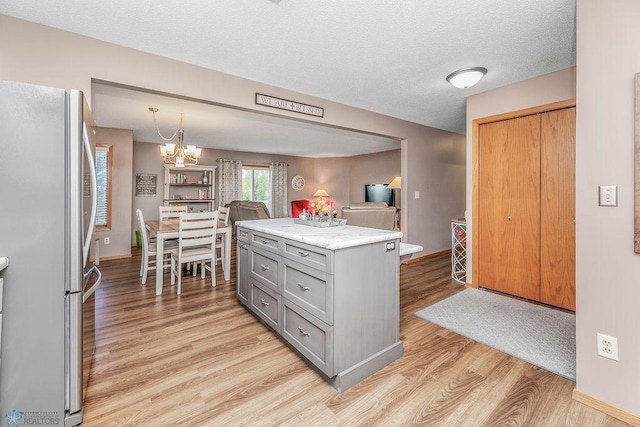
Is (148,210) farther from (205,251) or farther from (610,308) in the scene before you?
(610,308)

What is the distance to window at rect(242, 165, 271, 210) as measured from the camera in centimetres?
823

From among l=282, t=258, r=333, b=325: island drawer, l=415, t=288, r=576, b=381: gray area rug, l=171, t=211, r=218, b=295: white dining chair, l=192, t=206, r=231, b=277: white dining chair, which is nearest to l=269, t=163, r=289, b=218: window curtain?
l=192, t=206, r=231, b=277: white dining chair

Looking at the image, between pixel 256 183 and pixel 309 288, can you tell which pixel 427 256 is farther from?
pixel 256 183

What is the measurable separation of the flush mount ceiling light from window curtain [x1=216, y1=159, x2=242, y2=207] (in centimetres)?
606

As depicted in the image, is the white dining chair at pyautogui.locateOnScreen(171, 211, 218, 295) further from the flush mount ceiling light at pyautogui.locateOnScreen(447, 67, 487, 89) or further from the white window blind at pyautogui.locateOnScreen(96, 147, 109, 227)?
the flush mount ceiling light at pyautogui.locateOnScreen(447, 67, 487, 89)

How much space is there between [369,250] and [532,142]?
2.55 meters

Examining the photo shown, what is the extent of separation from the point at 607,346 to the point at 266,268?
218 centimetres

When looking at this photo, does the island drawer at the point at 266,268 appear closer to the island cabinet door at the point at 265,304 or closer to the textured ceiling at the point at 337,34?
the island cabinet door at the point at 265,304

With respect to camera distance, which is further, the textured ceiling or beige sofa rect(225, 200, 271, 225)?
beige sofa rect(225, 200, 271, 225)

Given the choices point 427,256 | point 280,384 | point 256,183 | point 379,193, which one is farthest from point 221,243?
point 379,193

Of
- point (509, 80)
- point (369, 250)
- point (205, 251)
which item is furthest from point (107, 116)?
point (509, 80)

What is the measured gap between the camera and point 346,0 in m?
1.78

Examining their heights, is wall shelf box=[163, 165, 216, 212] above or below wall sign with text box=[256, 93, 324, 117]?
below

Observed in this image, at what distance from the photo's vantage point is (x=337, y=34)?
2168 mm
